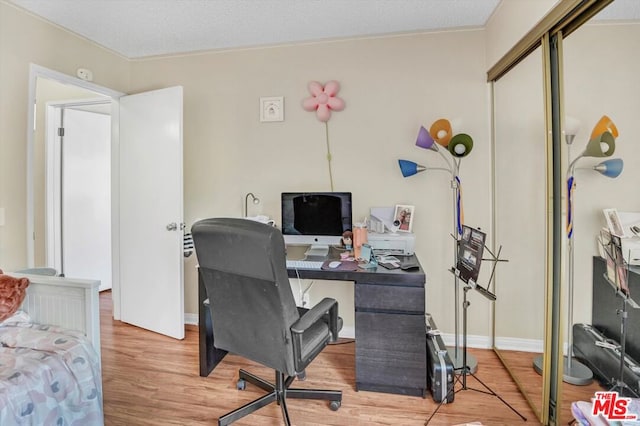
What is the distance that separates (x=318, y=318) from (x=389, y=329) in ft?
2.09

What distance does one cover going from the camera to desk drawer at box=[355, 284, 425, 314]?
1.92m

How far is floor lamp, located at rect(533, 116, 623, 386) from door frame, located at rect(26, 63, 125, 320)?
326 cm

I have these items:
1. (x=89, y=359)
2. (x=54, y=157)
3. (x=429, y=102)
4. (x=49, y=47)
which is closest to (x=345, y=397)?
(x=89, y=359)

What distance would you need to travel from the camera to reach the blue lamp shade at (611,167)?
126cm

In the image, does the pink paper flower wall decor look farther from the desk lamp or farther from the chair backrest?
the chair backrest

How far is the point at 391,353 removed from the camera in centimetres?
197

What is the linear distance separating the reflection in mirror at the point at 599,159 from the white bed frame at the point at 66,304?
230 centimetres

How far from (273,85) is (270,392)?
231cm

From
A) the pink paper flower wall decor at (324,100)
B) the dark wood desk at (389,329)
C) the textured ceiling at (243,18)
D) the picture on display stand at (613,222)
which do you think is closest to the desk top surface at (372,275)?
the dark wood desk at (389,329)

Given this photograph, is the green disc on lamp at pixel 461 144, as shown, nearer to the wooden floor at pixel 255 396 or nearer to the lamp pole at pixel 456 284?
the lamp pole at pixel 456 284

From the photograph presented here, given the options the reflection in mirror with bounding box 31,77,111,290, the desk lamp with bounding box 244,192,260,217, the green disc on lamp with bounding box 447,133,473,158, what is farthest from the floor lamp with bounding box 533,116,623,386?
the reflection in mirror with bounding box 31,77,111,290

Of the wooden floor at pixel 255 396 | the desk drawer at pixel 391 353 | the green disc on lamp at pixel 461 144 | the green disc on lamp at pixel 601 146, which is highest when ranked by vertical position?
the green disc on lamp at pixel 461 144

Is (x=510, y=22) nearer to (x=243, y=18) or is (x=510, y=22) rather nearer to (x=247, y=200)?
(x=243, y=18)

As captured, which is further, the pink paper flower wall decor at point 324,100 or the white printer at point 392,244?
the pink paper flower wall decor at point 324,100
